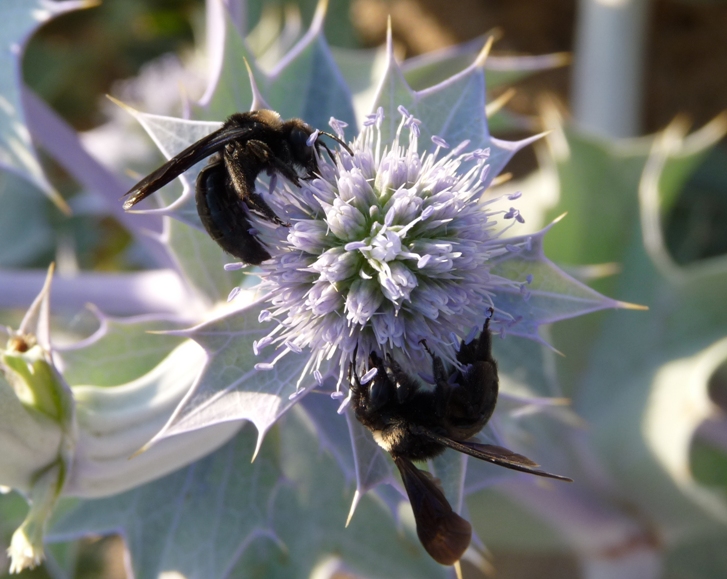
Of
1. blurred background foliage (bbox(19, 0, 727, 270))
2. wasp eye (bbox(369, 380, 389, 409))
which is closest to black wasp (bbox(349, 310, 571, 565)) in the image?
wasp eye (bbox(369, 380, 389, 409))

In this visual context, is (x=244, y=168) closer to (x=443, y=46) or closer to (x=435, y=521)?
(x=435, y=521)

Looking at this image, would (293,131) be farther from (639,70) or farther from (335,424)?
(639,70)

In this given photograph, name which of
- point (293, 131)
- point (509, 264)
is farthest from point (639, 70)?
point (293, 131)

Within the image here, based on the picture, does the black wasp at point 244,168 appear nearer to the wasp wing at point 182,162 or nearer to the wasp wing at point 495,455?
the wasp wing at point 182,162

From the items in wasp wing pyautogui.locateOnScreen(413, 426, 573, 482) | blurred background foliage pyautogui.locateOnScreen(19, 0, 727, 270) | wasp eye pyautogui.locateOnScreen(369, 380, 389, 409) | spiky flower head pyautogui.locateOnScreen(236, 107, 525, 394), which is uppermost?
spiky flower head pyautogui.locateOnScreen(236, 107, 525, 394)

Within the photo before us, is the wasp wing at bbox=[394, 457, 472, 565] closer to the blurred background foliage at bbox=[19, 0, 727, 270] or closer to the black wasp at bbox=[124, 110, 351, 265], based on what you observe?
the black wasp at bbox=[124, 110, 351, 265]

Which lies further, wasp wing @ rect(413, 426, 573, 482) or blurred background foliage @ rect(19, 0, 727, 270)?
blurred background foliage @ rect(19, 0, 727, 270)
